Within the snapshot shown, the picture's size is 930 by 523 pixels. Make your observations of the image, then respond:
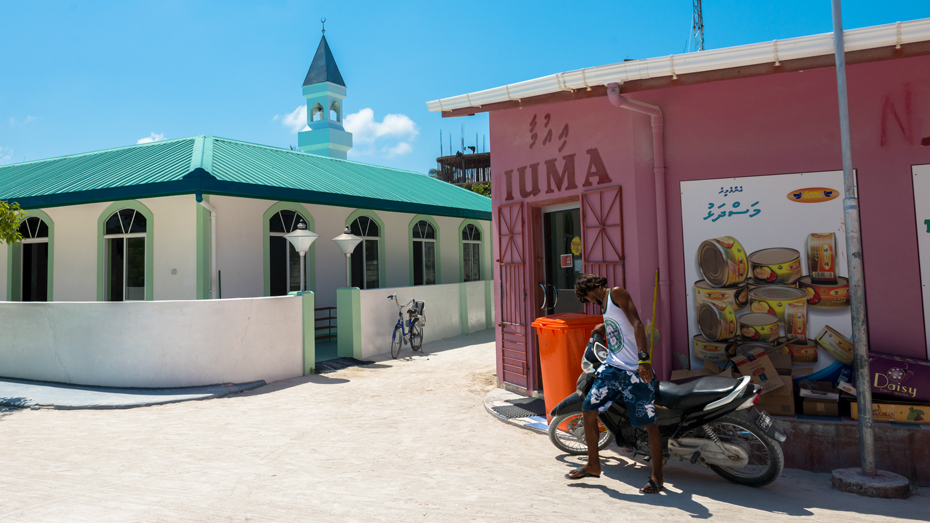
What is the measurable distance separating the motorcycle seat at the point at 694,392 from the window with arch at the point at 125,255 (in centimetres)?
1071

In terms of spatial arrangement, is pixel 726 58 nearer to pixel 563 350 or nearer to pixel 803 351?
pixel 803 351

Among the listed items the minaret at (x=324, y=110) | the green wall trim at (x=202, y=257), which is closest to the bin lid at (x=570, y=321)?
the green wall trim at (x=202, y=257)

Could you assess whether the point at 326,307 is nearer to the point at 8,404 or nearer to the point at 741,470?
the point at 8,404

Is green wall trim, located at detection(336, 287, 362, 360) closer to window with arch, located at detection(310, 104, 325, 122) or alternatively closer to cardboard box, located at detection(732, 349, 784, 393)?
cardboard box, located at detection(732, 349, 784, 393)

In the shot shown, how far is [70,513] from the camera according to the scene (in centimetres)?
404

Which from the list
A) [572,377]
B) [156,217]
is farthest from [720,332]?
[156,217]

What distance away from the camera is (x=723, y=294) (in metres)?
5.81

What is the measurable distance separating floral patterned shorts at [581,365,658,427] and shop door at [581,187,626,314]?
1978mm

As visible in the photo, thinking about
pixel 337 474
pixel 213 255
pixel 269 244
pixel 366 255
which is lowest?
pixel 337 474

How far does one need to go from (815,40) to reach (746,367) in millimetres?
2830

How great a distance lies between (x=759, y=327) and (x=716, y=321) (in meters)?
0.39

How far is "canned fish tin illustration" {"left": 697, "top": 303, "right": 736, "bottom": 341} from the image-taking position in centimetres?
578

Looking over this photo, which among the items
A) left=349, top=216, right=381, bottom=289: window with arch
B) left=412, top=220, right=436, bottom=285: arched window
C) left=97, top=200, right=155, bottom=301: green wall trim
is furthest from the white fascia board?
left=412, top=220, right=436, bottom=285: arched window

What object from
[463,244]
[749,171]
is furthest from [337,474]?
[463,244]
